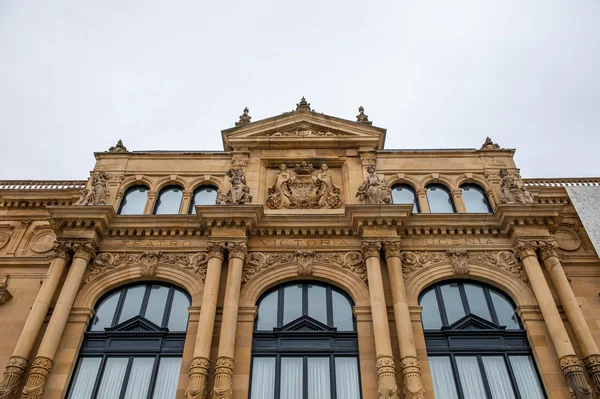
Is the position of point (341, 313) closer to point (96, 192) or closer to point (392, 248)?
point (392, 248)

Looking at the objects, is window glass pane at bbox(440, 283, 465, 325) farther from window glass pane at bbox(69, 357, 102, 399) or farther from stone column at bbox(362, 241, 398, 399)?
window glass pane at bbox(69, 357, 102, 399)

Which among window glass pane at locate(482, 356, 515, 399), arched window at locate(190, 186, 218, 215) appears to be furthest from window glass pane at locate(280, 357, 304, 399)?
arched window at locate(190, 186, 218, 215)

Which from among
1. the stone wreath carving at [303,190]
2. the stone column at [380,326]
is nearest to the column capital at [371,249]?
the stone column at [380,326]

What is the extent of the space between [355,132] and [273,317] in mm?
10167

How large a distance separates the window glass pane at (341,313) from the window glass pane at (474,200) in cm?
699

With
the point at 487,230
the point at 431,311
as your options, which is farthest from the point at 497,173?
the point at 431,311

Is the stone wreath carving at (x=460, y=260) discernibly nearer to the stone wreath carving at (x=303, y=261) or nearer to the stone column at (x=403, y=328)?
the stone column at (x=403, y=328)

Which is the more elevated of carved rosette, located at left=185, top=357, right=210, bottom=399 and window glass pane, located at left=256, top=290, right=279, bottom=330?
window glass pane, located at left=256, top=290, right=279, bottom=330

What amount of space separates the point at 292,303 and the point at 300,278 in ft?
3.24

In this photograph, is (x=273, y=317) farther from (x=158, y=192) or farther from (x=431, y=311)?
(x=158, y=192)

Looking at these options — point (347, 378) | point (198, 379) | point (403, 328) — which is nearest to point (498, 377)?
point (403, 328)

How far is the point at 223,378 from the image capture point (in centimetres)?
1534

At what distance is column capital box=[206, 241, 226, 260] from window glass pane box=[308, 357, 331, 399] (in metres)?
4.92

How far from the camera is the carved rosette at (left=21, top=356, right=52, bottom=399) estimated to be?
1518cm
